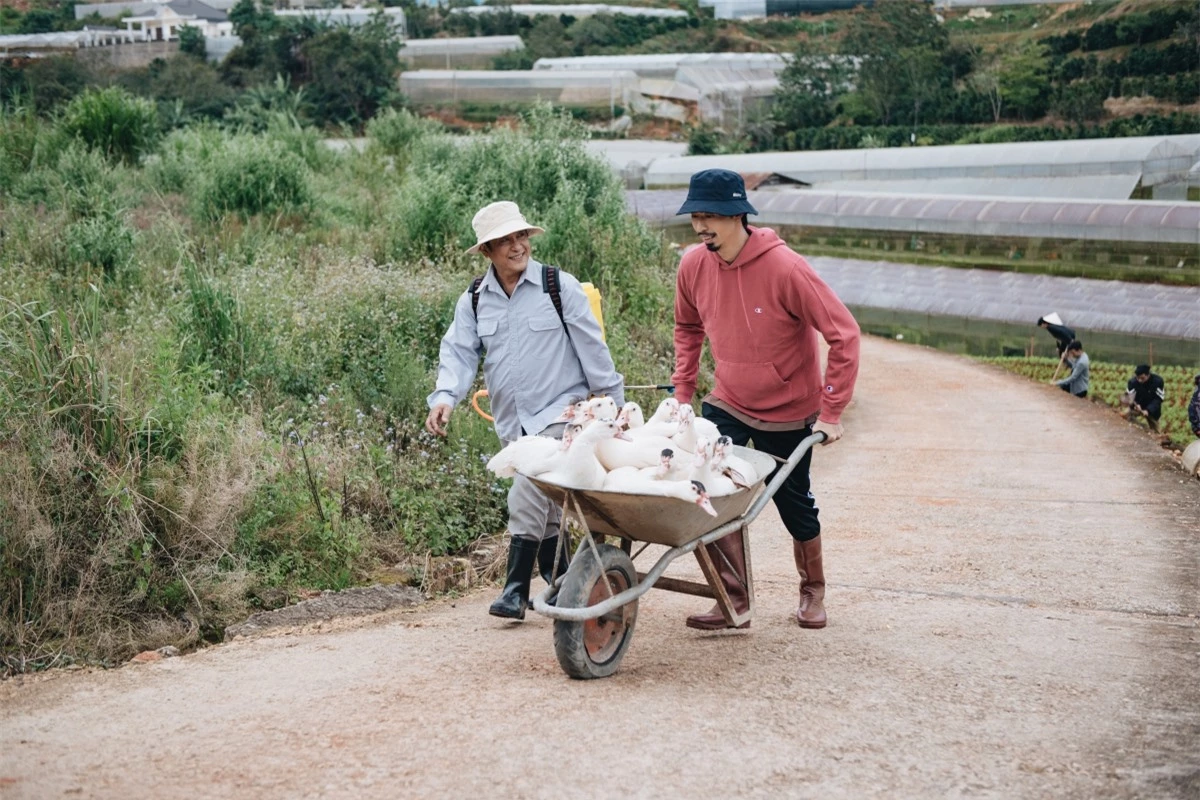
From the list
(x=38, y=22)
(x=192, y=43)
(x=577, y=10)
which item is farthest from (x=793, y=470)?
(x=577, y=10)

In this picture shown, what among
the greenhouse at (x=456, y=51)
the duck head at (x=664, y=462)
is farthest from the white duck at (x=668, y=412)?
the greenhouse at (x=456, y=51)

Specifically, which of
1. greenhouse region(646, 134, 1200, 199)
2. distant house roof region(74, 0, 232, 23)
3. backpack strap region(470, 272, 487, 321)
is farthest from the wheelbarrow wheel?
distant house roof region(74, 0, 232, 23)

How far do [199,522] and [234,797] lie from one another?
3.05 metres

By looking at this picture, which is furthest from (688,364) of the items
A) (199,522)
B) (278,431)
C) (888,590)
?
(278,431)

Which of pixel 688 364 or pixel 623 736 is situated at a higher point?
pixel 688 364

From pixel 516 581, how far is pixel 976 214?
95.9 ft

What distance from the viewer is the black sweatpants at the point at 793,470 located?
18.3 feet

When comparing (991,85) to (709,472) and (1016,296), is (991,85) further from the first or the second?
(709,472)

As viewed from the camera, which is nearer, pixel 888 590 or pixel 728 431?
pixel 728 431

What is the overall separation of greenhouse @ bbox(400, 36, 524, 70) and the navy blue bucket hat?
5787 cm

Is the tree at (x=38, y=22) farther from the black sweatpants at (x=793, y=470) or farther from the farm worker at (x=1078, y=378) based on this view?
the black sweatpants at (x=793, y=470)

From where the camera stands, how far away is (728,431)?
5.64 m

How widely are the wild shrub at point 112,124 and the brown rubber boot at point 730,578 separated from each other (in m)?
20.7

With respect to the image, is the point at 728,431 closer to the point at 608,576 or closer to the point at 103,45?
the point at 608,576
